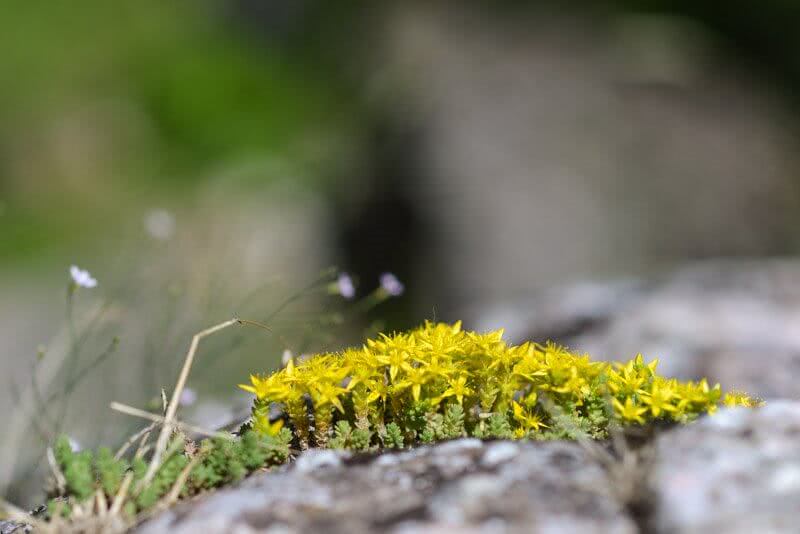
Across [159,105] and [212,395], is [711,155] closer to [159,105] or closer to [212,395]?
[212,395]

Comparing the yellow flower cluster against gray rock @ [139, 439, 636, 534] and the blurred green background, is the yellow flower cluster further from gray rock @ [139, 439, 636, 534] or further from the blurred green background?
the blurred green background

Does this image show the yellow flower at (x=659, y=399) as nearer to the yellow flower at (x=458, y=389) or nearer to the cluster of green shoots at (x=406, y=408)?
the cluster of green shoots at (x=406, y=408)

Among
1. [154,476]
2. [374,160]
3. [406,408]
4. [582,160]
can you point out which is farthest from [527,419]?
[374,160]

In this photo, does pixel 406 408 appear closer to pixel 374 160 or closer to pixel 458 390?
pixel 458 390

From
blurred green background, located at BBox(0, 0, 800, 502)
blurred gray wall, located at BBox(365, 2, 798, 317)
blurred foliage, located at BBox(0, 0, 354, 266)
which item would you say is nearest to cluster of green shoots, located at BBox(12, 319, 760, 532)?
blurred green background, located at BBox(0, 0, 800, 502)

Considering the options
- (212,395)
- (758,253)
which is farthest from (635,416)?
(758,253)

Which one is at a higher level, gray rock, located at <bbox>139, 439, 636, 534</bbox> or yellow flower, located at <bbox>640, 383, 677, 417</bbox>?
yellow flower, located at <bbox>640, 383, 677, 417</bbox>

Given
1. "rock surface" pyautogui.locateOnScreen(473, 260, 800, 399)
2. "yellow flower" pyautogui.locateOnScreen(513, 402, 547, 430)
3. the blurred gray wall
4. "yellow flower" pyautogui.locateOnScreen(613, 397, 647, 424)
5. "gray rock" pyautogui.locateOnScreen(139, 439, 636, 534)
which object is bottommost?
"gray rock" pyautogui.locateOnScreen(139, 439, 636, 534)
